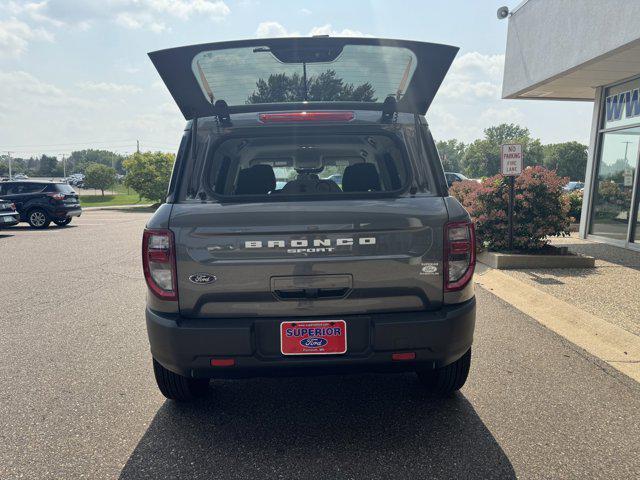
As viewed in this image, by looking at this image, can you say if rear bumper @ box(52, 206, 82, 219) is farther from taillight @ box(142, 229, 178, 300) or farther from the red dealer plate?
the red dealer plate

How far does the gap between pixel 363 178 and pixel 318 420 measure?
5.21ft

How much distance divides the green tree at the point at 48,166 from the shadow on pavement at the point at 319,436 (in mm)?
141389

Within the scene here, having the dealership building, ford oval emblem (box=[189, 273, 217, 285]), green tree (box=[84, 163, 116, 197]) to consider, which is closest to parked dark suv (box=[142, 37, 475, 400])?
ford oval emblem (box=[189, 273, 217, 285])

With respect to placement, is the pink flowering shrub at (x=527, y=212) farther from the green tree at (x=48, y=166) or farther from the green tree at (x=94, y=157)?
the green tree at (x=94, y=157)

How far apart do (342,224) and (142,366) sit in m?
2.37

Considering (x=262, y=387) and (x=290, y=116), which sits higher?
(x=290, y=116)

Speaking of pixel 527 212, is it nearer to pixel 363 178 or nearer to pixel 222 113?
pixel 363 178

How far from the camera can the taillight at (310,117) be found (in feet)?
9.16

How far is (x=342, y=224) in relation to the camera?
2.50 meters

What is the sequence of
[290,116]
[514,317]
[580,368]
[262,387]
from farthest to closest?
[514,317]
[580,368]
[262,387]
[290,116]

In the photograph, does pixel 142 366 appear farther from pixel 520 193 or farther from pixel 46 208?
pixel 46 208

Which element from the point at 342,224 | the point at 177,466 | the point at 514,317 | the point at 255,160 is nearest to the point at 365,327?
the point at 342,224

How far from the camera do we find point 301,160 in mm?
4133

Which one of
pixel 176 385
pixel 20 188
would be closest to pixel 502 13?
pixel 176 385
